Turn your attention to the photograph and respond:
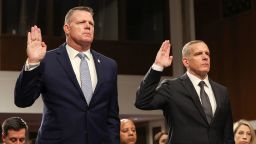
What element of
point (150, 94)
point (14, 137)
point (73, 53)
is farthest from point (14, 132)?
point (73, 53)

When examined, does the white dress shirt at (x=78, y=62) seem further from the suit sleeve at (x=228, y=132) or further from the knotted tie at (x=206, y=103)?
the suit sleeve at (x=228, y=132)

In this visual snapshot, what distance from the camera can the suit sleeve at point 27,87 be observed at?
2.76 metres

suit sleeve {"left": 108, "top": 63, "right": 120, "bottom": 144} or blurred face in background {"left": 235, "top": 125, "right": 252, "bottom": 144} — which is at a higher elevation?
suit sleeve {"left": 108, "top": 63, "right": 120, "bottom": 144}

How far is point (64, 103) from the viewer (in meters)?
2.85

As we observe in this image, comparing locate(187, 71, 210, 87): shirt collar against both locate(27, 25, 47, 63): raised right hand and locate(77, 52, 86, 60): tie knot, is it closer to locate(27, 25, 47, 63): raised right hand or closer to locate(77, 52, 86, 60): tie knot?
locate(77, 52, 86, 60): tie knot

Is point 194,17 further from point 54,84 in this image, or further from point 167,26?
point 54,84

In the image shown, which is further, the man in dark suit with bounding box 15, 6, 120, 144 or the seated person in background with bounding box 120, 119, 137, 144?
the seated person in background with bounding box 120, 119, 137, 144

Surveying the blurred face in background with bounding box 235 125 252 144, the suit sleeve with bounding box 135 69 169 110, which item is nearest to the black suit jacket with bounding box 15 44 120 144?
the suit sleeve with bounding box 135 69 169 110

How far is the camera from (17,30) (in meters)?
9.10

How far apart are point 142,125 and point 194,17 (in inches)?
97.1

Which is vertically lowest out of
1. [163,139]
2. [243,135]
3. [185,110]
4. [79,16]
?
[163,139]

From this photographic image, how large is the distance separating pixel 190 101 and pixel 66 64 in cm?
84

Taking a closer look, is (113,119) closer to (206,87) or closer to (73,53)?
(73,53)

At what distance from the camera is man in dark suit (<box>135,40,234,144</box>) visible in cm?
330
